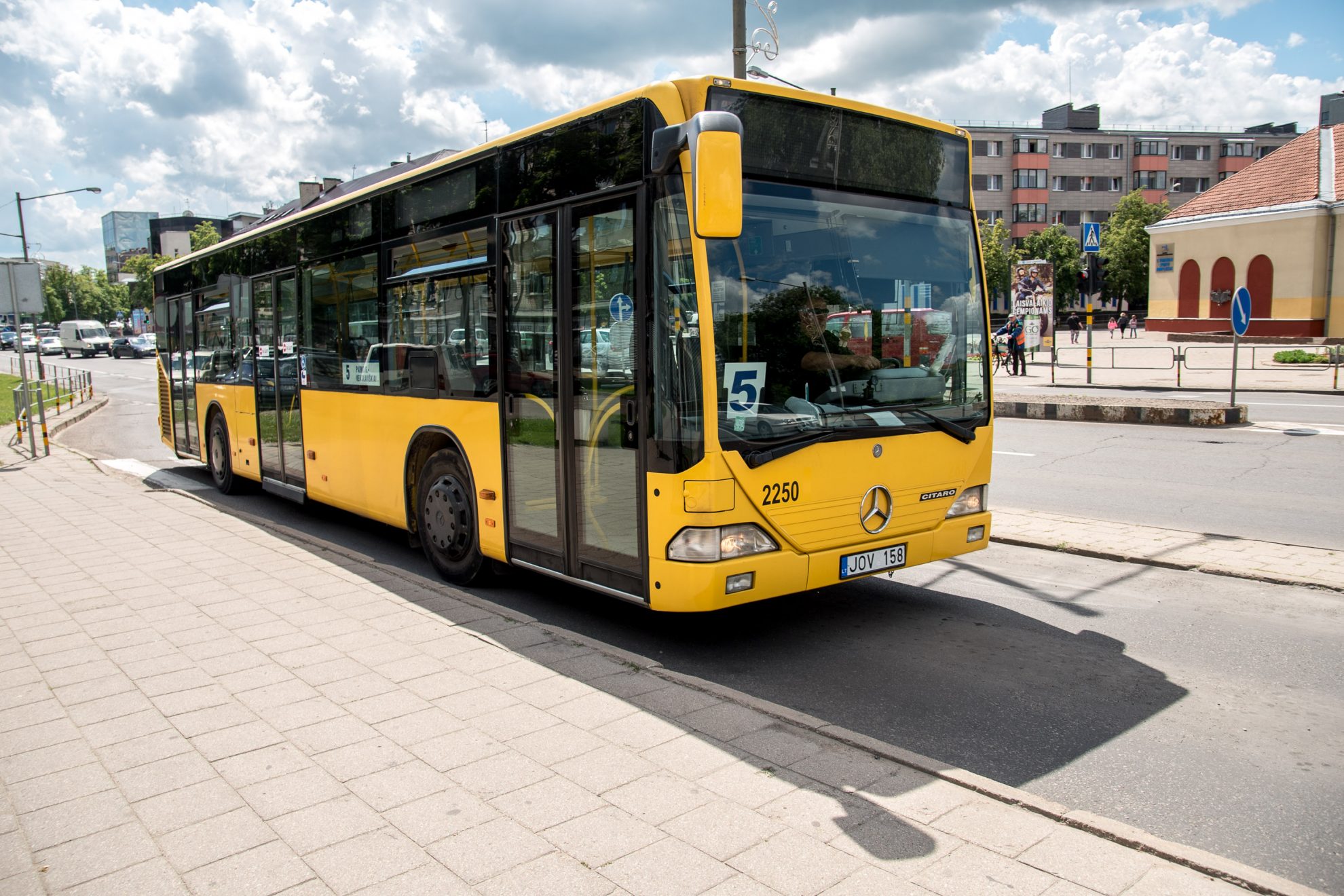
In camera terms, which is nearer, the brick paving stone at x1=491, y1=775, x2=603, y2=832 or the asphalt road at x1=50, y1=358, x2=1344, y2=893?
the brick paving stone at x1=491, y1=775, x2=603, y2=832

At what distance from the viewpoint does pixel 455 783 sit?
12.7 feet

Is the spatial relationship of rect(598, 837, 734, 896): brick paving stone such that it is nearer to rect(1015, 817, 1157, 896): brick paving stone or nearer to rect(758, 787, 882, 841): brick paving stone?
rect(758, 787, 882, 841): brick paving stone

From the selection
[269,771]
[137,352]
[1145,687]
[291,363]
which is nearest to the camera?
[269,771]

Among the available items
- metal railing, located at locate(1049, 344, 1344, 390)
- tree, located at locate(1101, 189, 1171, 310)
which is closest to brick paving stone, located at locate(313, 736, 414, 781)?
metal railing, located at locate(1049, 344, 1344, 390)

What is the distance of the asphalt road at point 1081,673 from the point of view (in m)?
3.88

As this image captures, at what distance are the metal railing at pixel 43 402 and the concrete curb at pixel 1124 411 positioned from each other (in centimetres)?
1791

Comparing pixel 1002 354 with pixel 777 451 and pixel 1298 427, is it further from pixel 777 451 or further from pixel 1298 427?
pixel 777 451

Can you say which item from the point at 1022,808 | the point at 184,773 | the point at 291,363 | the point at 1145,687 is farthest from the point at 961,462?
the point at 291,363

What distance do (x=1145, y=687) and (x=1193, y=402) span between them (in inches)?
584

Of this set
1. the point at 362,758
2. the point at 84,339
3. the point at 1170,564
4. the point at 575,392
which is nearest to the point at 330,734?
the point at 362,758

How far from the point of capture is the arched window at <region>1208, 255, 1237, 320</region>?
39.4m

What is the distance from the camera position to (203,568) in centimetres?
785

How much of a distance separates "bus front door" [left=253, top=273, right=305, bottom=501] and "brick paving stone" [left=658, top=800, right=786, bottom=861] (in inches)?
297

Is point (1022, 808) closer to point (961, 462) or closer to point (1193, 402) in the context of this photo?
point (961, 462)
